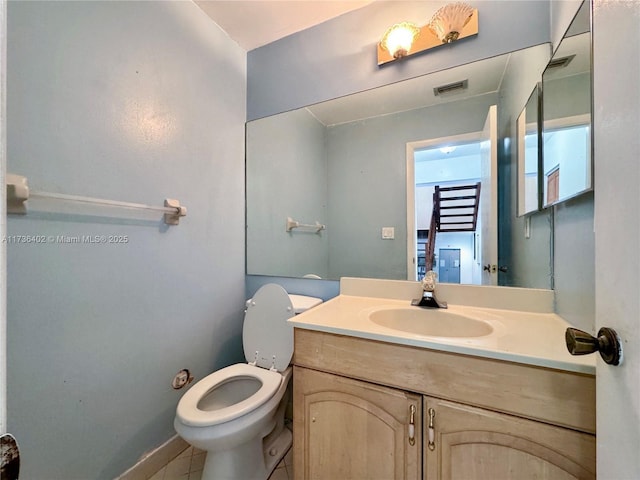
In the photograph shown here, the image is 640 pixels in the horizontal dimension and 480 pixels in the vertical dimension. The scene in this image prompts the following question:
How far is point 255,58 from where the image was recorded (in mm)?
1703

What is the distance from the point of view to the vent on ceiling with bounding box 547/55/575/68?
886 mm

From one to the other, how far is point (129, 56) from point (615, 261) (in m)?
1.68

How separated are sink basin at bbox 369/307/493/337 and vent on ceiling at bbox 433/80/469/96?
3.36 ft

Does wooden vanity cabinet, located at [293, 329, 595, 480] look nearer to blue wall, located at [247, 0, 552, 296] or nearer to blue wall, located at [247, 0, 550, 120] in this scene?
blue wall, located at [247, 0, 552, 296]

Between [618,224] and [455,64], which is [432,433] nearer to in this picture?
[618,224]

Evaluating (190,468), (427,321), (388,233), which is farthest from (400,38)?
(190,468)

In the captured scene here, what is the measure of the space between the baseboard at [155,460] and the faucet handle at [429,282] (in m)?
1.42

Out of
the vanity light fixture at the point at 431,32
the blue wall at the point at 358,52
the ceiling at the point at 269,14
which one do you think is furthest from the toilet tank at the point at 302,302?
the ceiling at the point at 269,14

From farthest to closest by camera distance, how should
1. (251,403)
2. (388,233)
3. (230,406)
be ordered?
(388,233)
(230,406)
(251,403)

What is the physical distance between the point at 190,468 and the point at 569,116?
209 centimetres

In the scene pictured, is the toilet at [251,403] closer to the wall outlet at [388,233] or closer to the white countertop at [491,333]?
the white countertop at [491,333]

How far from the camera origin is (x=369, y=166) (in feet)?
4.74

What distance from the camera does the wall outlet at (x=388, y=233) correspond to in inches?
54.5

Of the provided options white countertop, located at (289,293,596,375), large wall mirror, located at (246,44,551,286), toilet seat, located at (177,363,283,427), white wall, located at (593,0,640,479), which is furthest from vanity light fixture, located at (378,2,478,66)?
toilet seat, located at (177,363,283,427)
